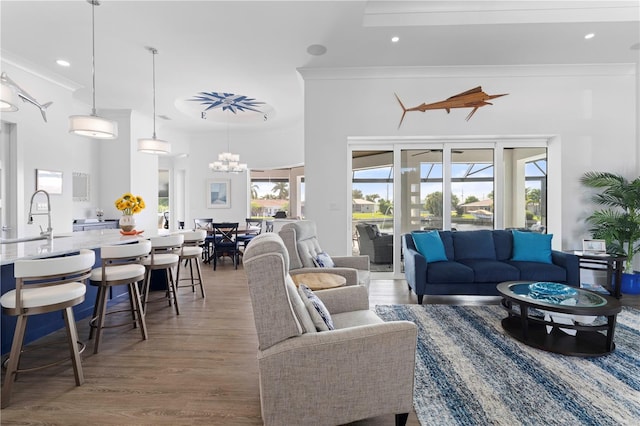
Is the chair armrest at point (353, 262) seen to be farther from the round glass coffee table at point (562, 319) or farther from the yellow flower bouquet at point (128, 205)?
the yellow flower bouquet at point (128, 205)

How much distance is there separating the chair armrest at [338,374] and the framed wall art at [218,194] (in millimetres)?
8280

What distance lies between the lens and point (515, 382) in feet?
7.03

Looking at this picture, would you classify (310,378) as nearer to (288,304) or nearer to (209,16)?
(288,304)

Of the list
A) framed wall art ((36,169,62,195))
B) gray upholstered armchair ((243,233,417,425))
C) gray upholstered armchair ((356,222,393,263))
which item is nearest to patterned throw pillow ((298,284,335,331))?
gray upholstered armchair ((243,233,417,425))

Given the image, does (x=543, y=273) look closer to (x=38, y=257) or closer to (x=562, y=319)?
(x=562, y=319)

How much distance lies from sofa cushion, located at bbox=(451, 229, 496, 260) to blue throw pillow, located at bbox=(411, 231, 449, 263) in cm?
27

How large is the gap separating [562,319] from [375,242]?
111 inches

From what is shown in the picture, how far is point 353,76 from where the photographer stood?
484 centimetres

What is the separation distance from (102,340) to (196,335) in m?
0.82

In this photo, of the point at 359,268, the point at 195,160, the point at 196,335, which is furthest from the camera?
the point at 195,160

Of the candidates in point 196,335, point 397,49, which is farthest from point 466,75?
point 196,335

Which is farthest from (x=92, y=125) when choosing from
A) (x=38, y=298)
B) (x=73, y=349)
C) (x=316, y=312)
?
(x=316, y=312)

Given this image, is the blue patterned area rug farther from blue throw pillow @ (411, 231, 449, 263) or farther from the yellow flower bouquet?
the yellow flower bouquet

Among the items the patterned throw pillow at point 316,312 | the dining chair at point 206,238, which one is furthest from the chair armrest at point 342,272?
the dining chair at point 206,238
